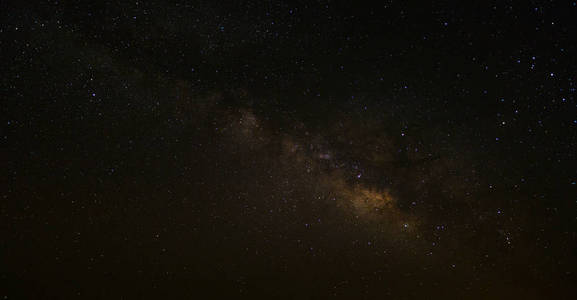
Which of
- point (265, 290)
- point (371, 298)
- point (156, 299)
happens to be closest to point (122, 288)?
point (156, 299)

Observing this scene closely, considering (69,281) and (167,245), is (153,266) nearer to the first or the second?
(167,245)

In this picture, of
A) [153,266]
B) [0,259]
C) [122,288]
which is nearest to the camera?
[0,259]

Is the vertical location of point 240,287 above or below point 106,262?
below

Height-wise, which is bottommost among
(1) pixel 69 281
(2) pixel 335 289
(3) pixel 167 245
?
(1) pixel 69 281

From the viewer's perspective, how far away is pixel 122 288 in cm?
829

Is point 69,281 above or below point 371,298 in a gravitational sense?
below

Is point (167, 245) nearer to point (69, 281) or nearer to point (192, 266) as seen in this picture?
point (192, 266)

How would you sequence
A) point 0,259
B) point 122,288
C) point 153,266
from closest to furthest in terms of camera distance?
point 0,259
point 153,266
point 122,288

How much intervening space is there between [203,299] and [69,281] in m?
3.18

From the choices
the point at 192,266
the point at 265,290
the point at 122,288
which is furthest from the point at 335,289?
the point at 122,288

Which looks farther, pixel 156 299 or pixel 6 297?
pixel 156 299

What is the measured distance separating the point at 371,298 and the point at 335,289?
32.4 inches

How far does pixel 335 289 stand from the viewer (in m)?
7.93

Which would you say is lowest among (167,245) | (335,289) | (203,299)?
(203,299)
